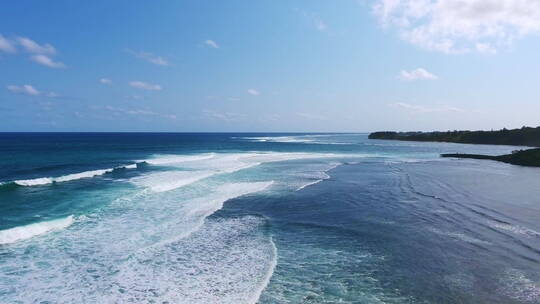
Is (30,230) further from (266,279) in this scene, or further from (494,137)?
(494,137)

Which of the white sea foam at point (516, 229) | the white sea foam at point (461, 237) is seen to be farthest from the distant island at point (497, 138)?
the white sea foam at point (461, 237)

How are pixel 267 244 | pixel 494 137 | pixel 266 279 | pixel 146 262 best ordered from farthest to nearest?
pixel 494 137 < pixel 267 244 < pixel 146 262 < pixel 266 279

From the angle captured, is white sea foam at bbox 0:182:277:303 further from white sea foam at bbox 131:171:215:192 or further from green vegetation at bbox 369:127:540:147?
green vegetation at bbox 369:127:540:147

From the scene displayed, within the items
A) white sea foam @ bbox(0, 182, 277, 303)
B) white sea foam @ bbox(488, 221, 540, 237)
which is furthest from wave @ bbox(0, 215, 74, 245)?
white sea foam @ bbox(488, 221, 540, 237)

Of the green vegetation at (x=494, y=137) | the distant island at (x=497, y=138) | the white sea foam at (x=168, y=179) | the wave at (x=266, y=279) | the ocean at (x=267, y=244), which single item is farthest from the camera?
the green vegetation at (x=494, y=137)

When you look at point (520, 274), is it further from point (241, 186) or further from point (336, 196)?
point (241, 186)

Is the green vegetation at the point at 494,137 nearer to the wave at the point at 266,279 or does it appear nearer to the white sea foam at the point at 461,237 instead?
the white sea foam at the point at 461,237

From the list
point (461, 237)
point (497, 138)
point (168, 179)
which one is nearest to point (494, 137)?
point (497, 138)

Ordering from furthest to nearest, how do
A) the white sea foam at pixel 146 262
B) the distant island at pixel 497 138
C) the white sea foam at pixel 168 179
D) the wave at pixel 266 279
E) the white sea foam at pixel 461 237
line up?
the distant island at pixel 497 138 < the white sea foam at pixel 168 179 < the white sea foam at pixel 461 237 < the white sea foam at pixel 146 262 < the wave at pixel 266 279
